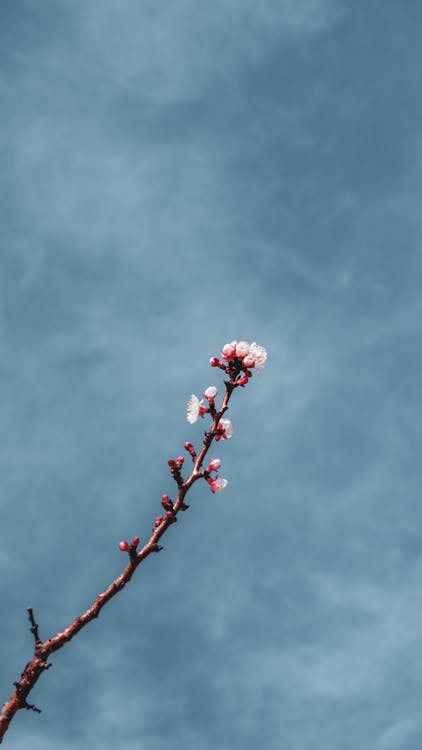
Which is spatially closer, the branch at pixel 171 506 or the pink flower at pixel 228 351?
the branch at pixel 171 506

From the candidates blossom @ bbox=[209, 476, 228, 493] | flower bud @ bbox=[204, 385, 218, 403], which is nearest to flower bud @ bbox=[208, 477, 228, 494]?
blossom @ bbox=[209, 476, 228, 493]

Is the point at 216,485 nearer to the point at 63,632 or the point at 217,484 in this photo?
the point at 217,484

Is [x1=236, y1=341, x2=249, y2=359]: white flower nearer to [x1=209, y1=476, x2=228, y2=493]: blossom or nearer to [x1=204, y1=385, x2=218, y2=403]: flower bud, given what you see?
[x1=204, y1=385, x2=218, y2=403]: flower bud

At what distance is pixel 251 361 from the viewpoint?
9.01 m

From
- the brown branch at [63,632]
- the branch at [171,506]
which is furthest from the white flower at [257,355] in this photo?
the brown branch at [63,632]

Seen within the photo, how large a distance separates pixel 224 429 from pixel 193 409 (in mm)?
819

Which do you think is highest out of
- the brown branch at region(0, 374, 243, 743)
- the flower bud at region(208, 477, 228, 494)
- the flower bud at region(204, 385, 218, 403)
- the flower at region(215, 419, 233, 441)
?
the flower bud at region(204, 385, 218, 403)

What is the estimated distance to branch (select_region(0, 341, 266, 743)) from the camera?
7348mm

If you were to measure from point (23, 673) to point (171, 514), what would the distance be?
6.54ft

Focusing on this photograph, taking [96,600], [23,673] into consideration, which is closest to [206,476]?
[96,600]

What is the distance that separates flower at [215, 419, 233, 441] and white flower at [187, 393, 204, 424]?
0.59m

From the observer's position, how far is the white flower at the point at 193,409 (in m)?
9.15

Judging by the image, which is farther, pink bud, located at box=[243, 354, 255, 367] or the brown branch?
pink bud, located at box=[243, 354, 255, 367]

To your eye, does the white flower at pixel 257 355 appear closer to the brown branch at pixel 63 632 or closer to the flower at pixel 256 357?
the flower at pixel 256 357
